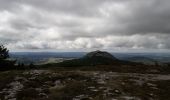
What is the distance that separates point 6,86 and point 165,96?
2090 centimetres

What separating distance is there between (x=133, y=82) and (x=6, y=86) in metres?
18.3

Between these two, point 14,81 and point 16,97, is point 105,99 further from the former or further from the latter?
point 14,81

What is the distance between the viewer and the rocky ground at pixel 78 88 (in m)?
27.5

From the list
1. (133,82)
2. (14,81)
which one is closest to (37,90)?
(14,81)

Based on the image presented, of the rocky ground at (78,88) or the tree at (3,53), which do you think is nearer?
the rocky ground at (78,88)

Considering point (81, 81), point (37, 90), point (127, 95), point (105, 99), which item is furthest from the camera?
point (81, 81)

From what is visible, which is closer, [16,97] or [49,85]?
[16,97]

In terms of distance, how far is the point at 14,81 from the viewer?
1396 inches

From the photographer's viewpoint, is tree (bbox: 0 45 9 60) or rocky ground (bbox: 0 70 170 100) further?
tree (bbox: 0 45 9 60)

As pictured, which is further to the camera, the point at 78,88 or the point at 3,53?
the point at 3,53

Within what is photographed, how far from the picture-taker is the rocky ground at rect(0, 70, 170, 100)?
90.2 ft

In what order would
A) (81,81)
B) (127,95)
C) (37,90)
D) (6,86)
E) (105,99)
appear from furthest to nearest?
(81,81) → (6,86) → (37,90) → (127,95) → (105,99)

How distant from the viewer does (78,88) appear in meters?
31.0

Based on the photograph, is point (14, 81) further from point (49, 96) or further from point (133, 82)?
point (133, 82)
